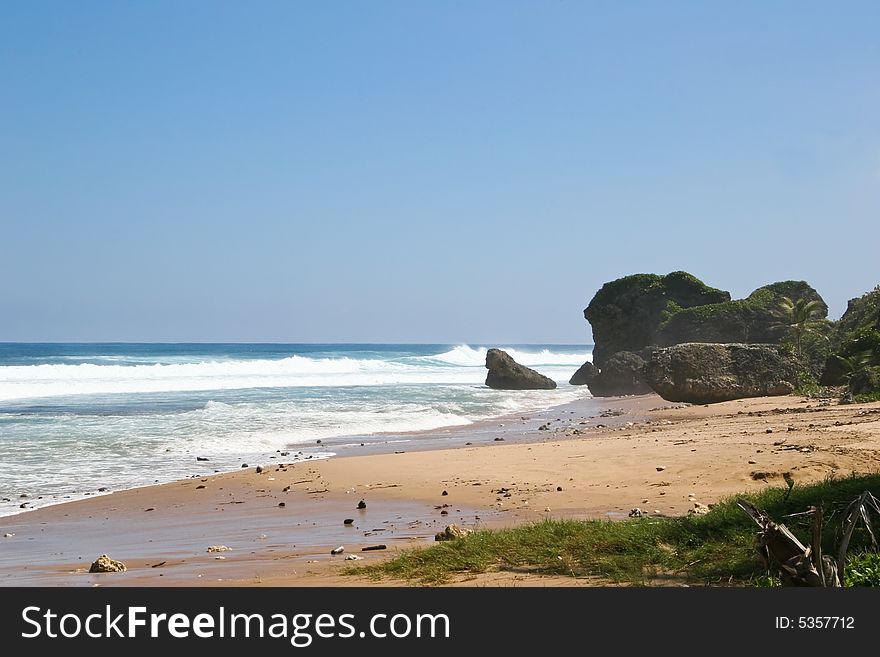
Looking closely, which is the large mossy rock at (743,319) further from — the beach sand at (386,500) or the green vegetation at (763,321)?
the beach sand at (386,500)

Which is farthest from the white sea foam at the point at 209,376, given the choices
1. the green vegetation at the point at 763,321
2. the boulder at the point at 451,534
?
the boulder at the point at 451,534

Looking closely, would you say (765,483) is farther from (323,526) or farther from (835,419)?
(835,419)

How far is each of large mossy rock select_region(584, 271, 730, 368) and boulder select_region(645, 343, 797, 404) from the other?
2104 cm

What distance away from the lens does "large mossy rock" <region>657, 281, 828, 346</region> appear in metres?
41.5

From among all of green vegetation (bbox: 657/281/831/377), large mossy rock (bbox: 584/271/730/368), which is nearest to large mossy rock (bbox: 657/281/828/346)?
green vegetation (bbox: 657/281/831/377)

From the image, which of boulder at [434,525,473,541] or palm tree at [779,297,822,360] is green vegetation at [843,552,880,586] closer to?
boulder at [434,525,473,541]

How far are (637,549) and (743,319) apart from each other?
3757 cm

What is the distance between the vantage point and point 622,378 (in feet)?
139

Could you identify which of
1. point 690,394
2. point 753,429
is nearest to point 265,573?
point 753,429

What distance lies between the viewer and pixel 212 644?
4.74m

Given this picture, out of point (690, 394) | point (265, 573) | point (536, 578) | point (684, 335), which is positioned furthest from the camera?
point (684, 335)

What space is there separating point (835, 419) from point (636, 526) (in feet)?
39.8

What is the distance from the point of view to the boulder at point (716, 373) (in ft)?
92.0

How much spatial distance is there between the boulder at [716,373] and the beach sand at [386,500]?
8.80 m
